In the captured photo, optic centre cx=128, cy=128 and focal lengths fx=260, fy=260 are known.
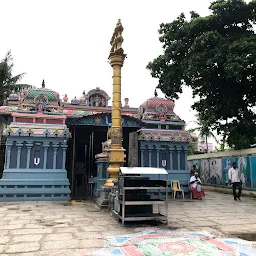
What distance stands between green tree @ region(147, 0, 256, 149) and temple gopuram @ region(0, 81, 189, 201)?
2.76 meters

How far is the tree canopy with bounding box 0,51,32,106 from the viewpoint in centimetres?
1780

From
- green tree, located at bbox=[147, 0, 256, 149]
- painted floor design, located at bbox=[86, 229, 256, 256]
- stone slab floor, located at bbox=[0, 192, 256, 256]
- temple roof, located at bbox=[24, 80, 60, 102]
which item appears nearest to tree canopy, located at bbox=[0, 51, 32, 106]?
temple roof, located at bbox=[24, 80, 60, 102]

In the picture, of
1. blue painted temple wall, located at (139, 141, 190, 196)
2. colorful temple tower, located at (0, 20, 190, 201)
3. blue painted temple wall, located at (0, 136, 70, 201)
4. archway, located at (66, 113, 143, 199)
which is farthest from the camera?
archway, located at (66, 113, 143, 199)

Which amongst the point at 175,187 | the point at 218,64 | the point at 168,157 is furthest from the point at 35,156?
the point at 218,64

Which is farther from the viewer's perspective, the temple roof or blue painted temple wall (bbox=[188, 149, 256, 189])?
blue painted temple wall (bbox=[188, 149, 256, 189])

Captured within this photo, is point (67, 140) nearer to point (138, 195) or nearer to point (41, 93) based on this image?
point (41, 93)

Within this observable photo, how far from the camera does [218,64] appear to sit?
13547mm

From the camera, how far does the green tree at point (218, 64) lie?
13008 mm

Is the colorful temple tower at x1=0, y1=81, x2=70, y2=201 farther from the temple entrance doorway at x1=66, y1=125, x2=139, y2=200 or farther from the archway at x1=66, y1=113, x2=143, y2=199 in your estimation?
the temple entrance doorway at x1=66, y1=125, x2=139, y2=200

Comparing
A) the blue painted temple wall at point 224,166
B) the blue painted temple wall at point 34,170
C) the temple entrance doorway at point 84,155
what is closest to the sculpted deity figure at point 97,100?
the temple entrance doorway at point 84,155

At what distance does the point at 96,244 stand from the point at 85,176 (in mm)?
10794

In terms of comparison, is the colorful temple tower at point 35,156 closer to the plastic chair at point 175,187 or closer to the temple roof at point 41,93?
the temple roof at point 41,93

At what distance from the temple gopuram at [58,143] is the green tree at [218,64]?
9.04ft

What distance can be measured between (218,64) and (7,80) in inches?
585
